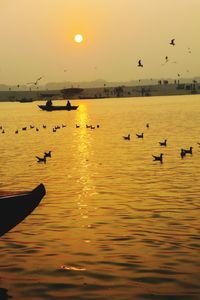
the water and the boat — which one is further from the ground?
the boat

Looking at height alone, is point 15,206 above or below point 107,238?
above

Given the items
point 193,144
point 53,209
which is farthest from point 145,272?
point 193,144

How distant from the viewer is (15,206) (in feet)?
59.6

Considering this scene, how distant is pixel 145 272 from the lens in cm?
1630

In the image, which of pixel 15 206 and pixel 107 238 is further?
pixel 107 238

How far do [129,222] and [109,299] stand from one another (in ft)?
26.9

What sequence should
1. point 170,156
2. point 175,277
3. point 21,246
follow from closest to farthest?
point 175,277 < point 21,246 < point 170,156

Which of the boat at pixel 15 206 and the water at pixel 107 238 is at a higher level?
the boat at pixel 15 206

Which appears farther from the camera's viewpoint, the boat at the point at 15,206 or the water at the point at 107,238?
the boat at the point at 15,206

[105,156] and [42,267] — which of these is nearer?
[42,267]

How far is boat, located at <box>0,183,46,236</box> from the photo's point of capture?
703 inches

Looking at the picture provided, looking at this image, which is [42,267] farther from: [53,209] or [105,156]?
[105,156]

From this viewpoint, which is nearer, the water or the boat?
the water

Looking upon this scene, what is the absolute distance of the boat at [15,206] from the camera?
17.9 metres
